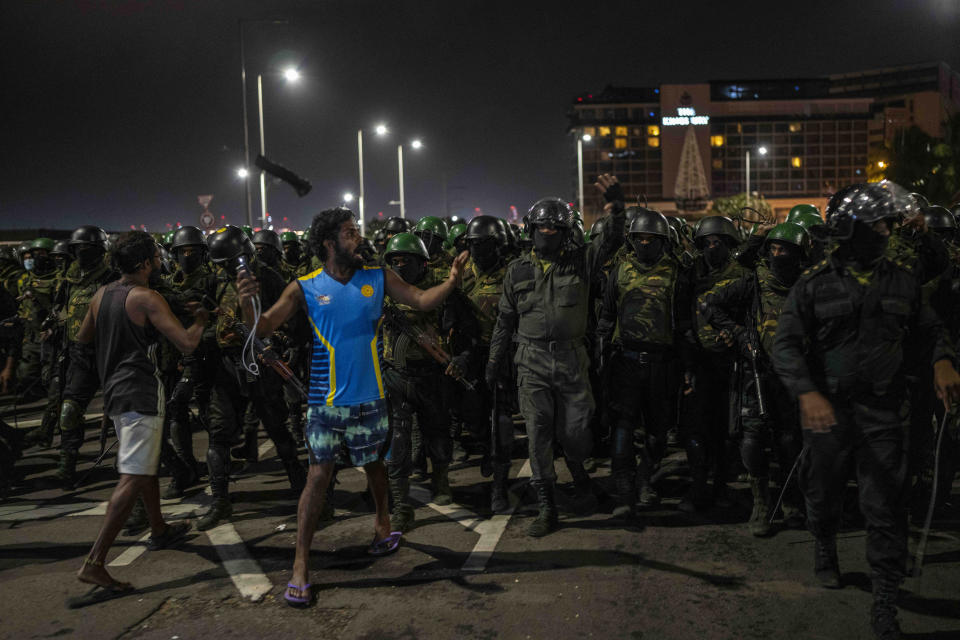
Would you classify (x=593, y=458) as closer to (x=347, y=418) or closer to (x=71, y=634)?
(x=347, y=418)

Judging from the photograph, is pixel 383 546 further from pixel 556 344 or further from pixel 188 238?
pixel 188 238

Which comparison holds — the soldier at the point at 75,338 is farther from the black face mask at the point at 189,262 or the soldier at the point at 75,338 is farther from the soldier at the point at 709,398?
the soldier at the point at 709,398

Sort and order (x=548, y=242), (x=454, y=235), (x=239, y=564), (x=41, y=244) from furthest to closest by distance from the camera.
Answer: (x=454, y=235), (x=41, y=244), (x=548, y=242), (x=239, y=564)

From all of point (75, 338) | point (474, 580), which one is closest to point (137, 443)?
point (474, 580)

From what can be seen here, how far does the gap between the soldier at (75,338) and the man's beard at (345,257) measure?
3424 millimetres

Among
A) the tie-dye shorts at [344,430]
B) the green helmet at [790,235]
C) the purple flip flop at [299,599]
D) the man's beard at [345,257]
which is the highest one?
the green helmet at [790,235]

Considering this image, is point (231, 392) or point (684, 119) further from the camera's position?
point (684, 119)

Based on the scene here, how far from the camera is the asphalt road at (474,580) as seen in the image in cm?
411

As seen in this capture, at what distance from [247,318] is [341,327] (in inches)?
21.7

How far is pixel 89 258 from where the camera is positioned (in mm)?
7578

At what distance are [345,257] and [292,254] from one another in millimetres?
7514

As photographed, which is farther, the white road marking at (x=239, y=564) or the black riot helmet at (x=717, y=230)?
the black riot helmet at (x=717, y=230)

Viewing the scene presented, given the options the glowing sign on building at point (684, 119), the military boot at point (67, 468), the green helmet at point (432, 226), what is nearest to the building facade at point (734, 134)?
the glowing sign on building at point (684, 119)

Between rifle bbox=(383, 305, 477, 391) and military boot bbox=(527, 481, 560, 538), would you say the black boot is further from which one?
military boot bbox=(527, 481, 560, 538)
